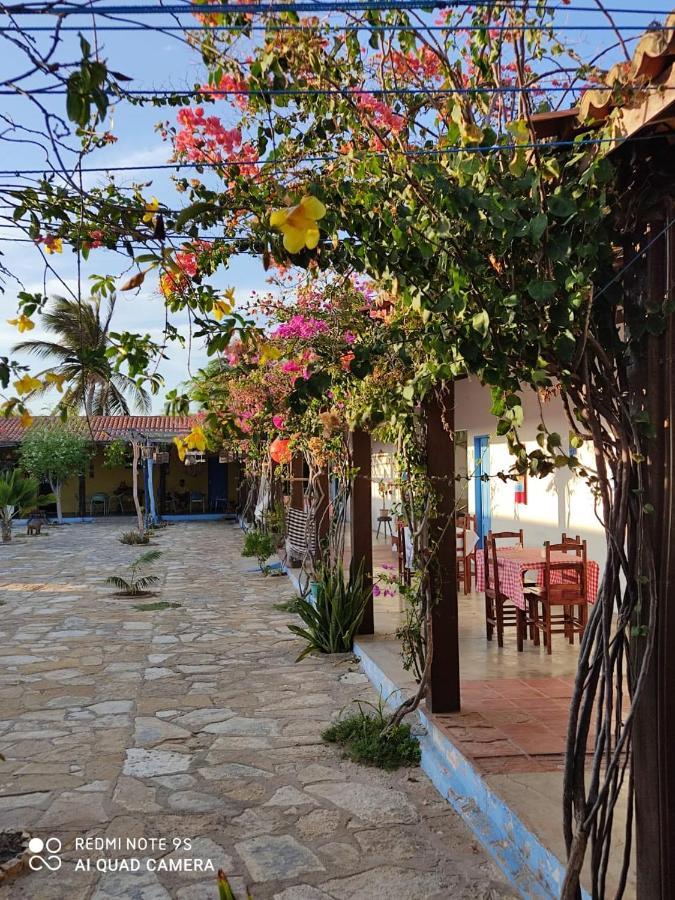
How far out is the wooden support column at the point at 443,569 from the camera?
4520mm

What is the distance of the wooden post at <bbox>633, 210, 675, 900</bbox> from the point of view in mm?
2248

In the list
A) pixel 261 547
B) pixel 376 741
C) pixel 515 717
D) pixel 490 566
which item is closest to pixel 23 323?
pixel 376 741

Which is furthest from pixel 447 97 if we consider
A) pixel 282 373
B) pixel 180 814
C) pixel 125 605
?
pixel 125 605

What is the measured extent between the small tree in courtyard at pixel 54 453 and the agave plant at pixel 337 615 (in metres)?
17.8

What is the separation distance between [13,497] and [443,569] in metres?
16.1

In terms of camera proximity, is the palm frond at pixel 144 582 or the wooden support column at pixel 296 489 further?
the wooden support column at pixel 296 489

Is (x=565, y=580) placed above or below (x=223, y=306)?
below

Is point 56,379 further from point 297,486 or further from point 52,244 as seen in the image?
point 297,486

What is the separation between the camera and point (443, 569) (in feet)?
15.0

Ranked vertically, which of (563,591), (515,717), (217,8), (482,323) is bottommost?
(515,717)

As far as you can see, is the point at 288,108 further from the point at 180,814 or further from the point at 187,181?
the point at 180,814

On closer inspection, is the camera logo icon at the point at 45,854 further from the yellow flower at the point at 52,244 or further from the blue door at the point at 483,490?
the blue door at the point at 483,490

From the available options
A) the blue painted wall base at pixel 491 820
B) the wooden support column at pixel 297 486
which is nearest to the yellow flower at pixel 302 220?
the blue painted wall base at pixel 491 820

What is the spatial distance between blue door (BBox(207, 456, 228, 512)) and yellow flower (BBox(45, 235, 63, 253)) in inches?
974
